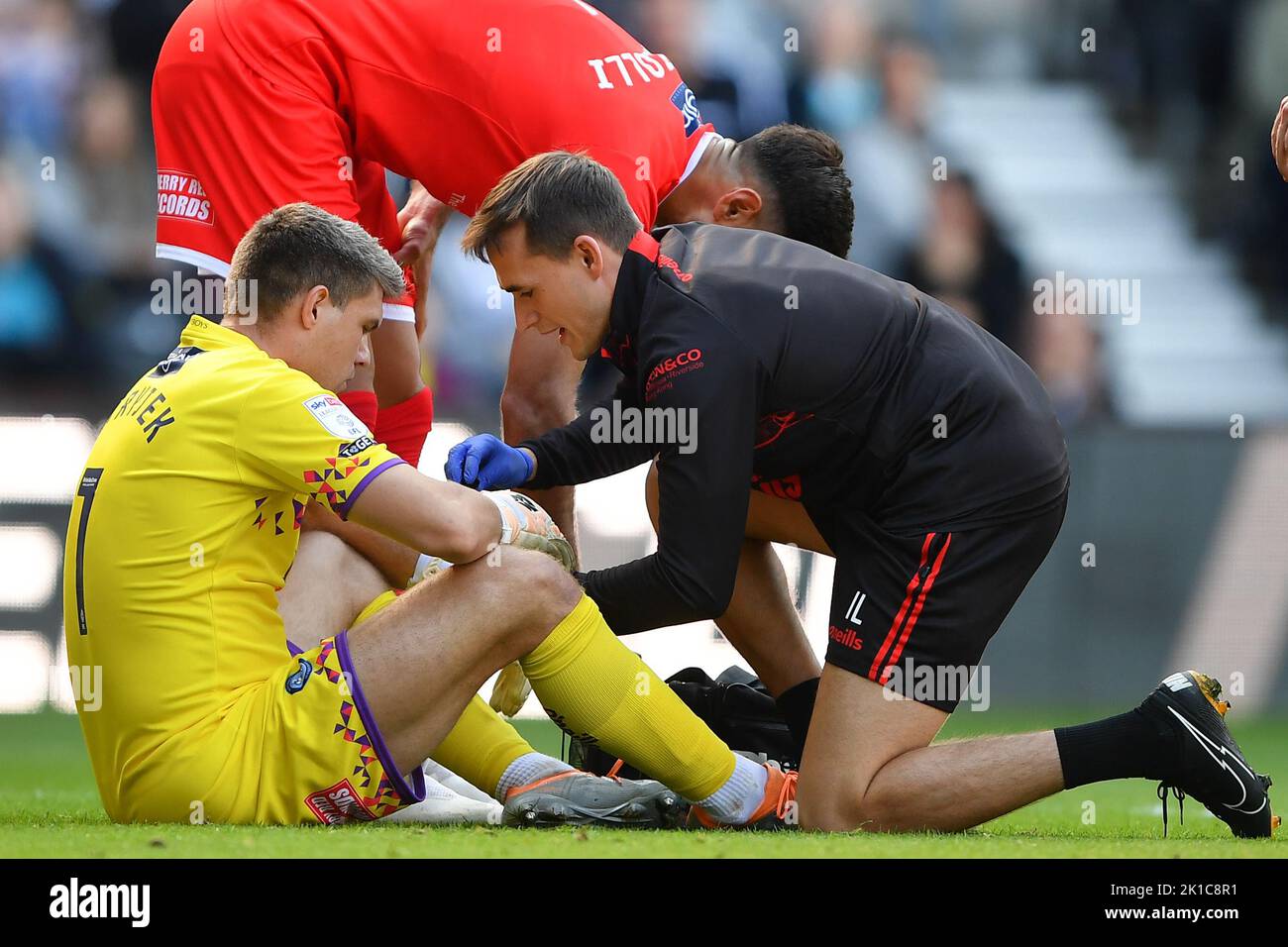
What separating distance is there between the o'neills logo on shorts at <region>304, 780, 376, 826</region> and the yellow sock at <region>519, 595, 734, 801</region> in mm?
418

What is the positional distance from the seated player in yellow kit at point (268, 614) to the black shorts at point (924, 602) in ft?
1.93

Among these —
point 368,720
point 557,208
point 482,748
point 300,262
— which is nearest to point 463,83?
point 557,208

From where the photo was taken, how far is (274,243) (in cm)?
341

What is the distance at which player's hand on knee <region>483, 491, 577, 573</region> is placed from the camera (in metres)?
3.52

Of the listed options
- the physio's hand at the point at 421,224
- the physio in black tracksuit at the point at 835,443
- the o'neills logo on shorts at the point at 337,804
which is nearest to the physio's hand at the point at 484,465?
the physio in black tracksuit at the point at 835,443

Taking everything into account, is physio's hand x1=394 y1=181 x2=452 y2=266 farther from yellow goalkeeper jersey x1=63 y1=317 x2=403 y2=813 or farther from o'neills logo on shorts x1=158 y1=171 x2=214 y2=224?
yellow goalkeeper jersey x1=63 y1=317 x2=403 y2=813

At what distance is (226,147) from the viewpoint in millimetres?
4395

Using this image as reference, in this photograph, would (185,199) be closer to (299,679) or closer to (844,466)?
(299,679)

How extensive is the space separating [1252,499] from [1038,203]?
12.4 feet

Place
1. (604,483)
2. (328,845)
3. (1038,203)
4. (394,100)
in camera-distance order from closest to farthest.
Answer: (328,845), (394,100), (604,483), (1038,203)

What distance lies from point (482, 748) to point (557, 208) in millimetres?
1186

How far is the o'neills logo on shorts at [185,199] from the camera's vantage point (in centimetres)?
445
